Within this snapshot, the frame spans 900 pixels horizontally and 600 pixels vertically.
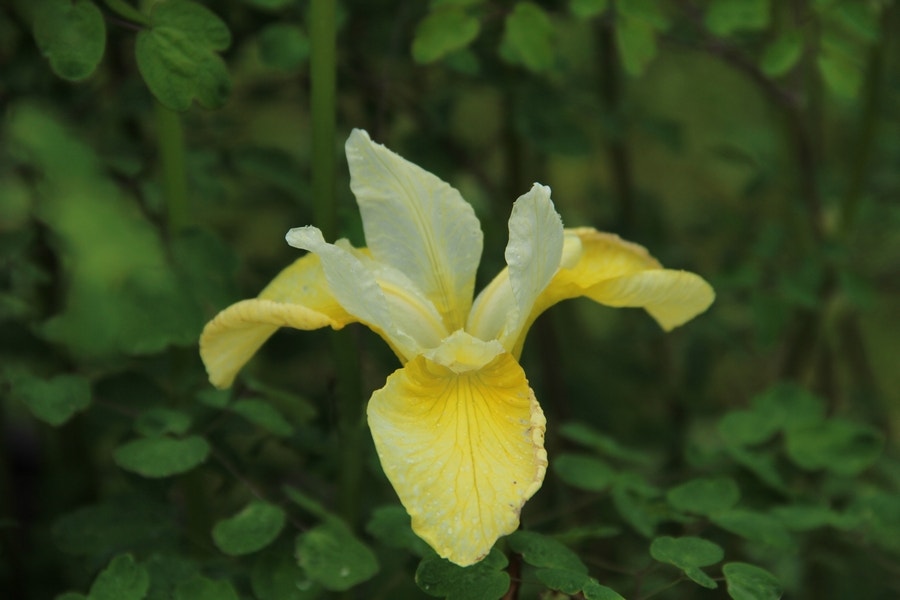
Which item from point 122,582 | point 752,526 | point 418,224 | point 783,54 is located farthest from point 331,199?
point 783,54

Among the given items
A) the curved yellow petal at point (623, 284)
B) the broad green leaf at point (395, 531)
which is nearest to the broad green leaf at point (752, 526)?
the curved yellow petal at point (623, 284)

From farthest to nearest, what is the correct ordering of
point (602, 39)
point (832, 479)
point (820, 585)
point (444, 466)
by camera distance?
1. point (602, 39)
2. point (820, 585)
3. point (832, 479)
4. point (444, 466)

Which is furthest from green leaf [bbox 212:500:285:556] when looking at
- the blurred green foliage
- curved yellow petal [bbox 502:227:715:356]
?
curved yellow petal [bbox 502:227:715:356]

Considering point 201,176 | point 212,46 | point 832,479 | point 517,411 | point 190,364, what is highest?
point 212,46

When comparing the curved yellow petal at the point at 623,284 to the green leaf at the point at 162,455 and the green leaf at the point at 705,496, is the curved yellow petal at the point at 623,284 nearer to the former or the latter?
the green leaf at the point at 705,496

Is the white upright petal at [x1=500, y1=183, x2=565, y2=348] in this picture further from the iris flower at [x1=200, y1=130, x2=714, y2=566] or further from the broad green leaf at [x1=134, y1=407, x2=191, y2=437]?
the broad green leaf at [x1=134, y1=407, x2=191, y2=437]

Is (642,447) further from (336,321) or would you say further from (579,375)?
(336,321)

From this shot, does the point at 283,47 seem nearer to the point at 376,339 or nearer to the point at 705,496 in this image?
the point at 376,339

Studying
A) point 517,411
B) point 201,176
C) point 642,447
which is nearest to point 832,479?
point 642,447
